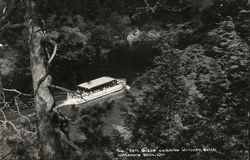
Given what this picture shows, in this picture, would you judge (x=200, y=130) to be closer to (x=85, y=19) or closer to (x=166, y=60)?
(x=166, y=60)

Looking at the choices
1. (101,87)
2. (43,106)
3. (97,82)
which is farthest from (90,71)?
(43,106)

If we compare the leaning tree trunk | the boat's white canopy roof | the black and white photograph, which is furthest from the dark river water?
the leaning tree trunk

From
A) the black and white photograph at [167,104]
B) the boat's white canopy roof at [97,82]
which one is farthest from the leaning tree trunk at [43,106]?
the boat's white canopy roof at [97,82]

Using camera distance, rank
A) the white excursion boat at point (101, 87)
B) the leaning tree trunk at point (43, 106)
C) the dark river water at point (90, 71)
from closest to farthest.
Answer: the leaning tree trunk at point (43, 106), the white excursion boat at point (101, 87), the dark river water at point (90, 71)

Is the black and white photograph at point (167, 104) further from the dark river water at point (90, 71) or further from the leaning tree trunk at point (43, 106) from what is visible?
the dark river water at point (90, 71)

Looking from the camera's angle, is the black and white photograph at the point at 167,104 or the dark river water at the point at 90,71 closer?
the black and white photograph at the point at 167,104

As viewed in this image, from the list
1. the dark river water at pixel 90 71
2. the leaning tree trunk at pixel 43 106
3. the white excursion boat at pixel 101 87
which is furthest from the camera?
the dark river water at pixel 90 71

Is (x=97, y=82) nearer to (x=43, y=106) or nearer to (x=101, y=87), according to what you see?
(x=101, y=87)

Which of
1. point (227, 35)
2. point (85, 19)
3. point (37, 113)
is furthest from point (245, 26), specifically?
point (85, 19)

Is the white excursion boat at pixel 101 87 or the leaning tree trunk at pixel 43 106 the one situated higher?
the leaning tree trunk at pixel 43 106
